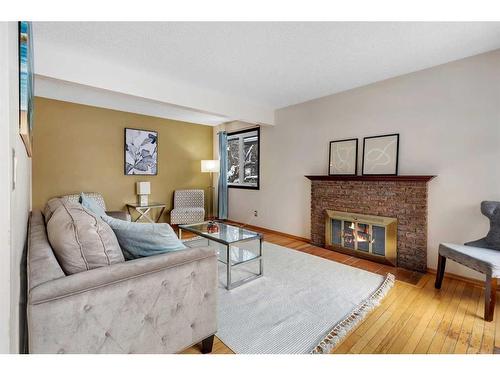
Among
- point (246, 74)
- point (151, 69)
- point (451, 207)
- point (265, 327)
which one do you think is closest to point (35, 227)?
point (265, 327)

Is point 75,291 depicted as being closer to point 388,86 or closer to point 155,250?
point 155,250

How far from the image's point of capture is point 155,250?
4.50 ft

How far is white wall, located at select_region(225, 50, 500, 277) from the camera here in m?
2.44

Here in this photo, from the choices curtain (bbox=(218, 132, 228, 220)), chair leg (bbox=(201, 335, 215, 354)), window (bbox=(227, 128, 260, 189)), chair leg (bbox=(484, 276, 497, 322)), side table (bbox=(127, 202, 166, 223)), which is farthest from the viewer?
curtain (bbox=(218, 132, 228, 220))

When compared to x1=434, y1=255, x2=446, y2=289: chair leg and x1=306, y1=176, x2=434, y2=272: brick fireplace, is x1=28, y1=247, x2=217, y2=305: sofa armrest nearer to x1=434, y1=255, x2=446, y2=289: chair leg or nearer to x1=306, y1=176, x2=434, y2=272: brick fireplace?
x1=434, y1=255, x2=446, y2=289: chair leg

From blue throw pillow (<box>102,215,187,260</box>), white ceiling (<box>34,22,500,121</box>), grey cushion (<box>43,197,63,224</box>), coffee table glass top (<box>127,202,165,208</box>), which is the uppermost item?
white ceiling (<box>34,22,500,121</box>)

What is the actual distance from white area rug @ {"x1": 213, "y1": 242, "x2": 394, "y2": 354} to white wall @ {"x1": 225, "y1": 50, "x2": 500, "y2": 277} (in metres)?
1.02

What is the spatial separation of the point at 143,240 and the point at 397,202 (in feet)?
9.61

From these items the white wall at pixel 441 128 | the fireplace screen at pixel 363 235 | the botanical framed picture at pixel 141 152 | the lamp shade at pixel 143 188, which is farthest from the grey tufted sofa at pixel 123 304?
the botanical framed picture at pixel 141 152

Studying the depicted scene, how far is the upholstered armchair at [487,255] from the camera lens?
73.4 inches

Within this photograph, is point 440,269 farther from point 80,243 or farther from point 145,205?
point 145,205

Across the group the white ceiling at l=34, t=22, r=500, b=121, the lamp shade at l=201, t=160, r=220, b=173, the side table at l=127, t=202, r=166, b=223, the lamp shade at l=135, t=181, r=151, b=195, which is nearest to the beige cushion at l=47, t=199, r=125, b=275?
the white ceiling at l=34, t=22, r=500, b=121

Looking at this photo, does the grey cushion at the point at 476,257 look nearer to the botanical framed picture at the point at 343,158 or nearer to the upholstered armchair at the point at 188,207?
the botanical framed picture at the point at 343,158
